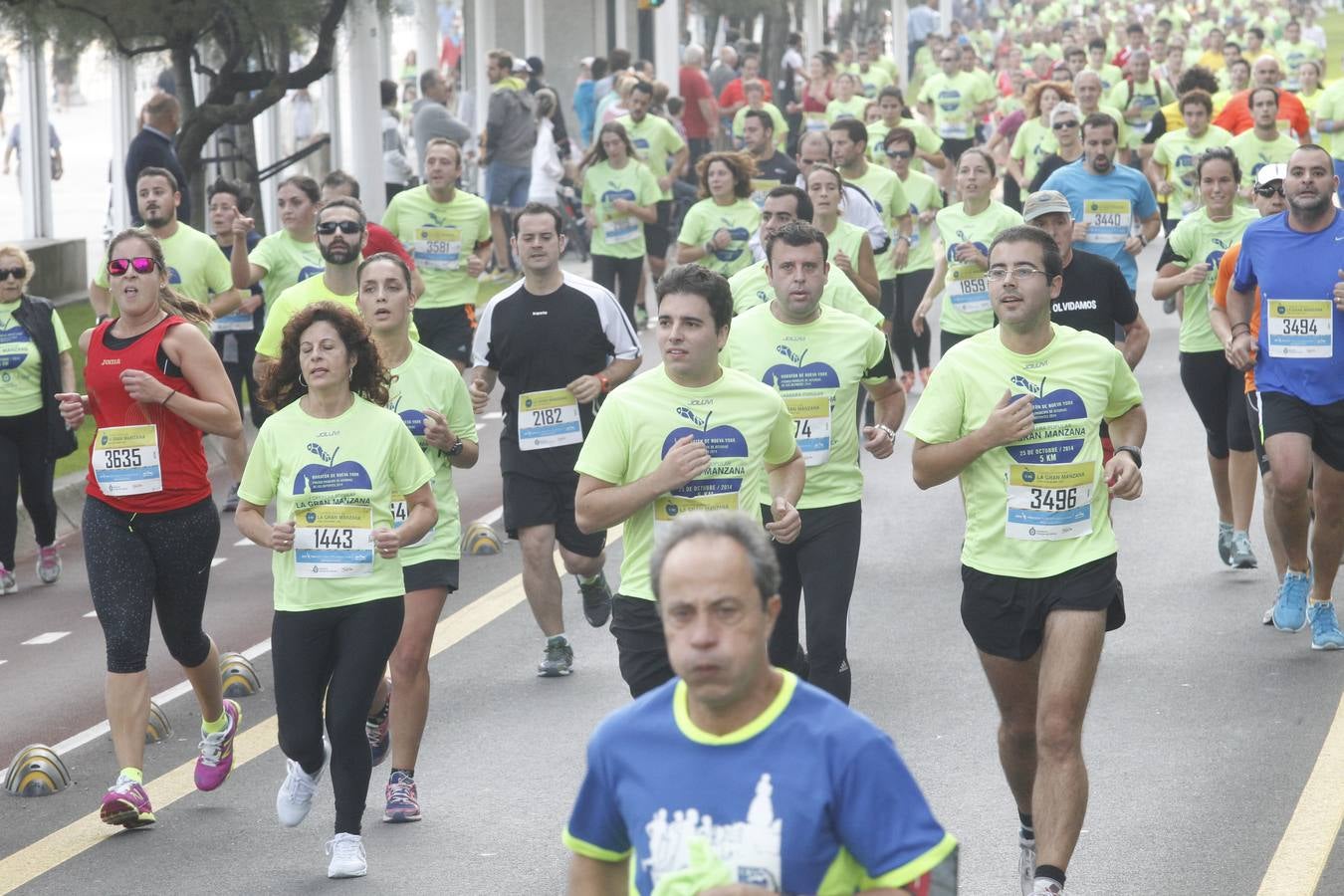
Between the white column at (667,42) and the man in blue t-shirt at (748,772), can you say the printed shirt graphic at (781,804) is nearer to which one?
the man in blue t-shirt at (748,772)

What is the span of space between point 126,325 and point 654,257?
11.9 meters

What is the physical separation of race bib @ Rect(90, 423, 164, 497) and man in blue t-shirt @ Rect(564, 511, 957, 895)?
4.44 m

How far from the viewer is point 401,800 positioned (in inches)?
297

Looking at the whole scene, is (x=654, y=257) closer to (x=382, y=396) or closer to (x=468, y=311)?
(x=468, y=311)

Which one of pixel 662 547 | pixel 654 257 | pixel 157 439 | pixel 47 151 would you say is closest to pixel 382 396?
pixel 157 439

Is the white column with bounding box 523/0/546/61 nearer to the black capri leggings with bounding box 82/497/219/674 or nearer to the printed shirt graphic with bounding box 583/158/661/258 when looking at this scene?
the printed shirt graphic with bounding box 583/158/661/258

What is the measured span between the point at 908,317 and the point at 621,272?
277 centimetres

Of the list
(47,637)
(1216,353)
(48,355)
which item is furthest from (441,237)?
(1216,353)

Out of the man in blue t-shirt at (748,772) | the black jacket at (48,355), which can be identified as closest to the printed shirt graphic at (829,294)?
the black jacket at (48,355)

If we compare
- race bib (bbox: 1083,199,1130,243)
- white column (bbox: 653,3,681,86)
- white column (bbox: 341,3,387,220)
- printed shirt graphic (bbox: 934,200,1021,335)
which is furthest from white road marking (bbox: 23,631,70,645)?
white column (bbox: 653,3,681,86)

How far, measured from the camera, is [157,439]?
311 inches

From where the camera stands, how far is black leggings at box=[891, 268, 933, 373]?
15.8 m

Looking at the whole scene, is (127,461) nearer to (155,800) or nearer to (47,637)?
(155,800)

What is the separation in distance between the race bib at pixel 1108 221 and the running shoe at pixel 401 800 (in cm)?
648
